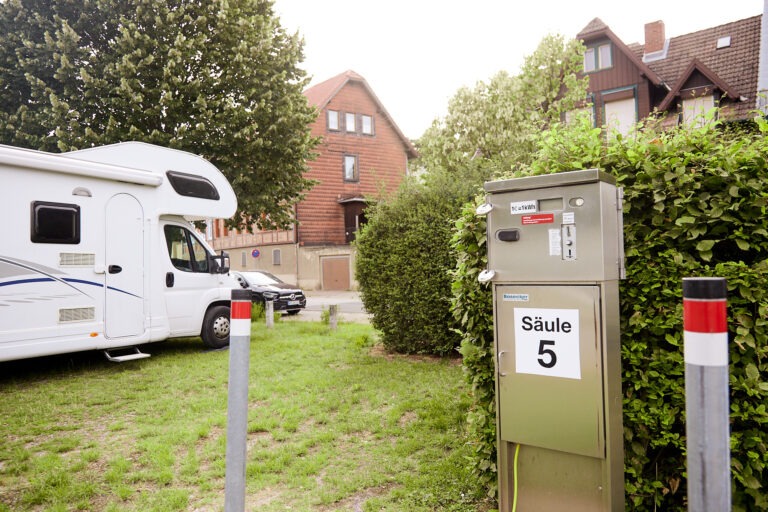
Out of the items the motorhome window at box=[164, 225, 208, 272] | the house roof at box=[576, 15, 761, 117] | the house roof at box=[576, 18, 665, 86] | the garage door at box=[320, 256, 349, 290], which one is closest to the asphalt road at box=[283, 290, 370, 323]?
the garage door at box=[320, 256, 349, 290]

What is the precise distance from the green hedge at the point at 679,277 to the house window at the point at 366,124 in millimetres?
32141

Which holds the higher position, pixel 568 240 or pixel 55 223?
pixel 55 223

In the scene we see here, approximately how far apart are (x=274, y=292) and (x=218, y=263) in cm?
702

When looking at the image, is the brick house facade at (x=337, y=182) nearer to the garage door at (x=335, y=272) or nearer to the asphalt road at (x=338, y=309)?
the garage door at (x=335, y=272)

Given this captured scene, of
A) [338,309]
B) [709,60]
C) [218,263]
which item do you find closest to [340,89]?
[709,60]

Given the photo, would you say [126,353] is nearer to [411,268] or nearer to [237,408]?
[411,268]

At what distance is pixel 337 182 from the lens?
1318 inches

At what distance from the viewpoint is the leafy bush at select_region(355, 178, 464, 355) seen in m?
8.18

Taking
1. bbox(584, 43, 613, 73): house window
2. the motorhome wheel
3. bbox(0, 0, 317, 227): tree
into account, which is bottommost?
the motorhome wheel

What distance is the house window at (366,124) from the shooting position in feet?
113

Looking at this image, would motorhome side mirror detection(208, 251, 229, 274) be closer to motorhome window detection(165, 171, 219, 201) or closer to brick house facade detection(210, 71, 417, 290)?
motorhome window detection(165, 171, 219, 201)

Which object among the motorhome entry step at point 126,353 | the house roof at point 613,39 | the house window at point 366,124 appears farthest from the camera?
the house window at point 366,124

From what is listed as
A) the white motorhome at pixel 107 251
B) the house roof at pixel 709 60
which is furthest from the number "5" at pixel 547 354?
the house roof at pixel 709 60

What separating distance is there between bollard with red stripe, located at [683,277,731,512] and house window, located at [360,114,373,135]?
33601 mm
